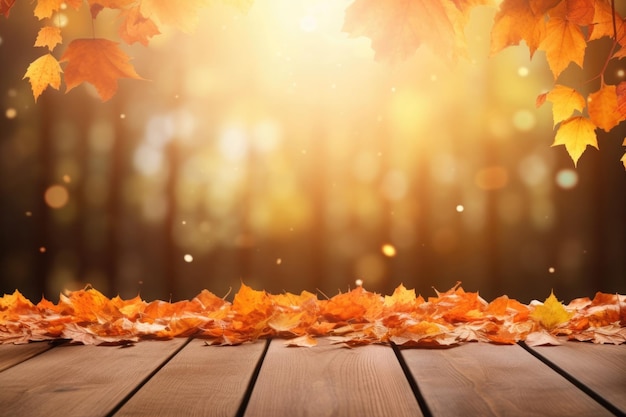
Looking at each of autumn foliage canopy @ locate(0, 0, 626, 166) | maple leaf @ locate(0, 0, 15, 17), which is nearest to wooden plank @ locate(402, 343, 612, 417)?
autumn foliage canopy @ locate(0, 0, 626, 166)

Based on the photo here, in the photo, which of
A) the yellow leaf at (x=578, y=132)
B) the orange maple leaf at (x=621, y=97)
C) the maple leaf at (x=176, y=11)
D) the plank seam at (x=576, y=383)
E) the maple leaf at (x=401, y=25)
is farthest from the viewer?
the yellow leaf at (x=578, y=132)

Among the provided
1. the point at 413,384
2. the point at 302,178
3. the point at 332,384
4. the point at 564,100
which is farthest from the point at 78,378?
the point at 302,178

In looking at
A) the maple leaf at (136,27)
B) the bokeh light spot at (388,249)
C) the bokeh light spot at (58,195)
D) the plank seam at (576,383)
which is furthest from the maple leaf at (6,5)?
the bokeh light spot at (388,249)

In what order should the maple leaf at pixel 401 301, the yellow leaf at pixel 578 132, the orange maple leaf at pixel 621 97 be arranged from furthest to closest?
the maple leaf at pixel 401 301
the yellow leaf at pixel 578 132
the orange maple leaf at pixel 621 97

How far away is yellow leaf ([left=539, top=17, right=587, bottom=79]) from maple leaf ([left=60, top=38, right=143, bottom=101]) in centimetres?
95

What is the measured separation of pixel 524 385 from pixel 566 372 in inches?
5.9

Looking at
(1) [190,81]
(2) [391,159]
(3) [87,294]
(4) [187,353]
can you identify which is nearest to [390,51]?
(4) [187,353]

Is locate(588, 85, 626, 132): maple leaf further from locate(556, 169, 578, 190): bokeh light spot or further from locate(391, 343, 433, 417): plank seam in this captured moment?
locate(556, 169, 578, 190): bokeh light spot

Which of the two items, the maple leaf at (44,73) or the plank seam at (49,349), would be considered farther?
the maple leaf at (44,73)

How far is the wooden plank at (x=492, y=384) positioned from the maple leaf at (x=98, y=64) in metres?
0.93

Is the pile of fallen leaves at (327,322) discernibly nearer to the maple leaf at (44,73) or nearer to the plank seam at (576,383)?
the plank seam at (576,383)

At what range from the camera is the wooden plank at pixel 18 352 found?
1.37 m

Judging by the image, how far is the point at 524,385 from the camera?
1121 millimetres

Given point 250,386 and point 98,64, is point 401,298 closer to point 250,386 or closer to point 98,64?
point 250,386
